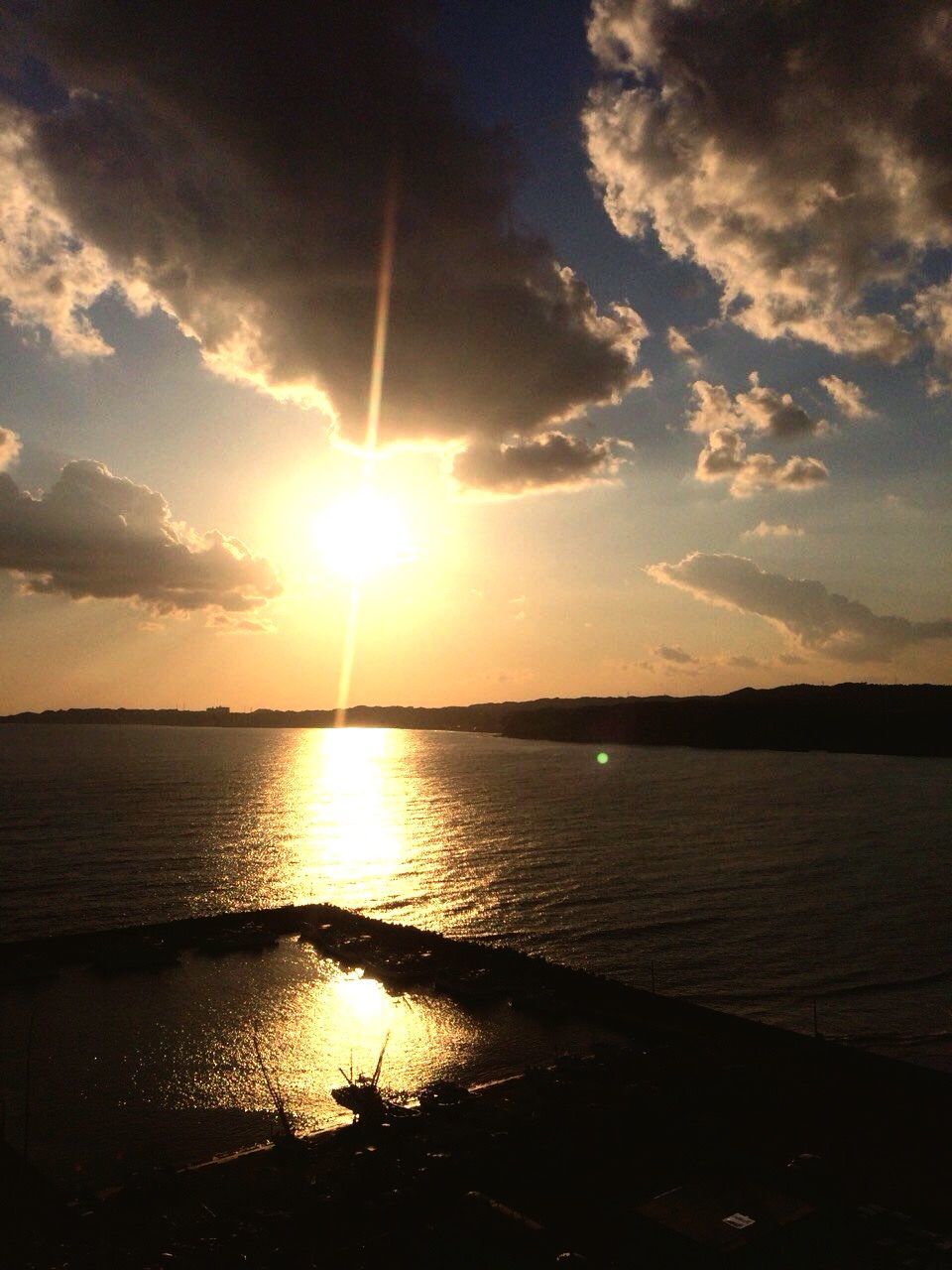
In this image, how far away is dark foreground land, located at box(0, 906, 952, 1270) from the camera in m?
19.5

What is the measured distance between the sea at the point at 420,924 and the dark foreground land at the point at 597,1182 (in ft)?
18.0

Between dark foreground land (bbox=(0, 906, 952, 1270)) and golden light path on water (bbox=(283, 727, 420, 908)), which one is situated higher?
dark foreground land (bbox=(0, 906, 952, 1270))

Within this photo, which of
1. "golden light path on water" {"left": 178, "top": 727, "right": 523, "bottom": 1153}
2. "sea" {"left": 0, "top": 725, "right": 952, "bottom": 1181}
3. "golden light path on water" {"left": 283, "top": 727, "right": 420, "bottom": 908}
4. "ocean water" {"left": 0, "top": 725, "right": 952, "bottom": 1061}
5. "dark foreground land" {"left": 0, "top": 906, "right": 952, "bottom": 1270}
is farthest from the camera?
"golden light path on water" {"left": 283, "top": 727, "right": 420, "bottom": 908}

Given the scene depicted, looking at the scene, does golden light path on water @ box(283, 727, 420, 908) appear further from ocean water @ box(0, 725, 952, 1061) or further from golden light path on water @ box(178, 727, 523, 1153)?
golden light path on water @ box(178, 727, 523, 1153)

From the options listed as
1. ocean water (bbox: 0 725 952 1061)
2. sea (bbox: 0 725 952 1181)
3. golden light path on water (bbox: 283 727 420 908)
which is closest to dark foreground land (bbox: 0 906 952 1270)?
sea (bbox: 0 725 952 1181)

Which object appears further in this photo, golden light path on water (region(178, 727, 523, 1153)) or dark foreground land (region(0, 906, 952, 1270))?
golden light path on water (region(178, 727, 523, 1153))

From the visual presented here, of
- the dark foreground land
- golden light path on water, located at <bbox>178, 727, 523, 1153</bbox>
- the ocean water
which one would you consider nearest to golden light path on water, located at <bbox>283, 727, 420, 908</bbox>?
the ocean water

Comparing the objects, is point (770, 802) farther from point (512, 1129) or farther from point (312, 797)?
point (512, 1129)

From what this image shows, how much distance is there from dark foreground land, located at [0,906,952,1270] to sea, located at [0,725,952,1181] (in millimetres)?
5487

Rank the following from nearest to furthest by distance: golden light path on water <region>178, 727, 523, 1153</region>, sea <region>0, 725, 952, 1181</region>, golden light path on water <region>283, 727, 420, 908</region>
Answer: golden light path on water <region>178, 727, 523, 1153</region> → sea <region>0, 725, 952, 1181</region> → golden light path on water <region>283, 727, 420, 908</region>

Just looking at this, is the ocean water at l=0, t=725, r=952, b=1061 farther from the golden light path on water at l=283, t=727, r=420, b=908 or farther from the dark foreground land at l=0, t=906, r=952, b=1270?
the dark foreground land at l=0, t=906, r=952, b=1270

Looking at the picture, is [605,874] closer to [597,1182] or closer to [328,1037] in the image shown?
[328,1037]

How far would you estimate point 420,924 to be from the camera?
217ft

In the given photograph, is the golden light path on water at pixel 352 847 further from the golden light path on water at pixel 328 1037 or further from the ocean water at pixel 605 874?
the golden light path on water at pixel 328 1037
